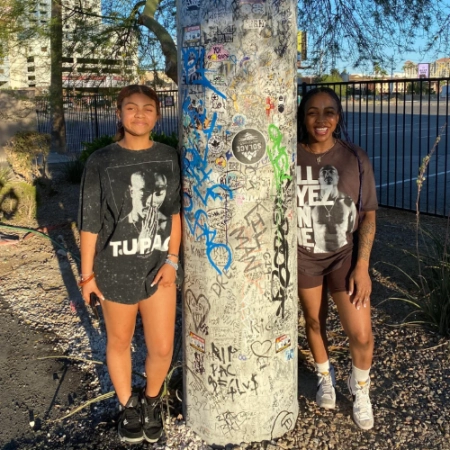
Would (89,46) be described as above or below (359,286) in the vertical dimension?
above

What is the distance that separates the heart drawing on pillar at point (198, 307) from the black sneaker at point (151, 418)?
0.55m

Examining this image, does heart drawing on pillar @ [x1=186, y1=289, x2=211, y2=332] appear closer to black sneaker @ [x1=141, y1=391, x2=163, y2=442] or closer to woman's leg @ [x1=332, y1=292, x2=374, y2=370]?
black sneaker @ [x1=141, y1=391, x2=163, y2=442]

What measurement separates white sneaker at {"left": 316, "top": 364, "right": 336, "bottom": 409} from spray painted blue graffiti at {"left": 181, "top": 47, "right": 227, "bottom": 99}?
179 cm

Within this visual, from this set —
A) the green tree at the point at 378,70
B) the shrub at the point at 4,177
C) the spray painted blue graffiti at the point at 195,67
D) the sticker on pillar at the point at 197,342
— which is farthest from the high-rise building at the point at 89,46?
the sticker on pillar at the point at 197,342

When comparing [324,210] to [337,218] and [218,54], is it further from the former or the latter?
[218,54]

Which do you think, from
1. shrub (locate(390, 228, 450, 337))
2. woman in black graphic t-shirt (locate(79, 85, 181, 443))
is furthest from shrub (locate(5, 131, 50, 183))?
woman in black graphic t-shirt (locate(79, 85, 181, 443))

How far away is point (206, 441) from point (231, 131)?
64.9 inches

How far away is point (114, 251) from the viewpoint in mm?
2887

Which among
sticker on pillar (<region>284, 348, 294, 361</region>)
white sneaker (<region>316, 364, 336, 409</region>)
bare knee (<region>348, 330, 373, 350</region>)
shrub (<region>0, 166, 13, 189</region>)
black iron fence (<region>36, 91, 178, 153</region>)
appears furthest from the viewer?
black iron fence (<region>36, 91, 178, 153</region>)

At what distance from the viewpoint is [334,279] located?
3174 mm

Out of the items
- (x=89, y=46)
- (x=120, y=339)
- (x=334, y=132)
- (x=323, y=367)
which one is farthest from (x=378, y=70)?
(x=120, y=339)

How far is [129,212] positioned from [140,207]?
0.19ft

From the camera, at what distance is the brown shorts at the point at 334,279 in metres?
3.14

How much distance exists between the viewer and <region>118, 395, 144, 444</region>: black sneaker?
3.12 metres
